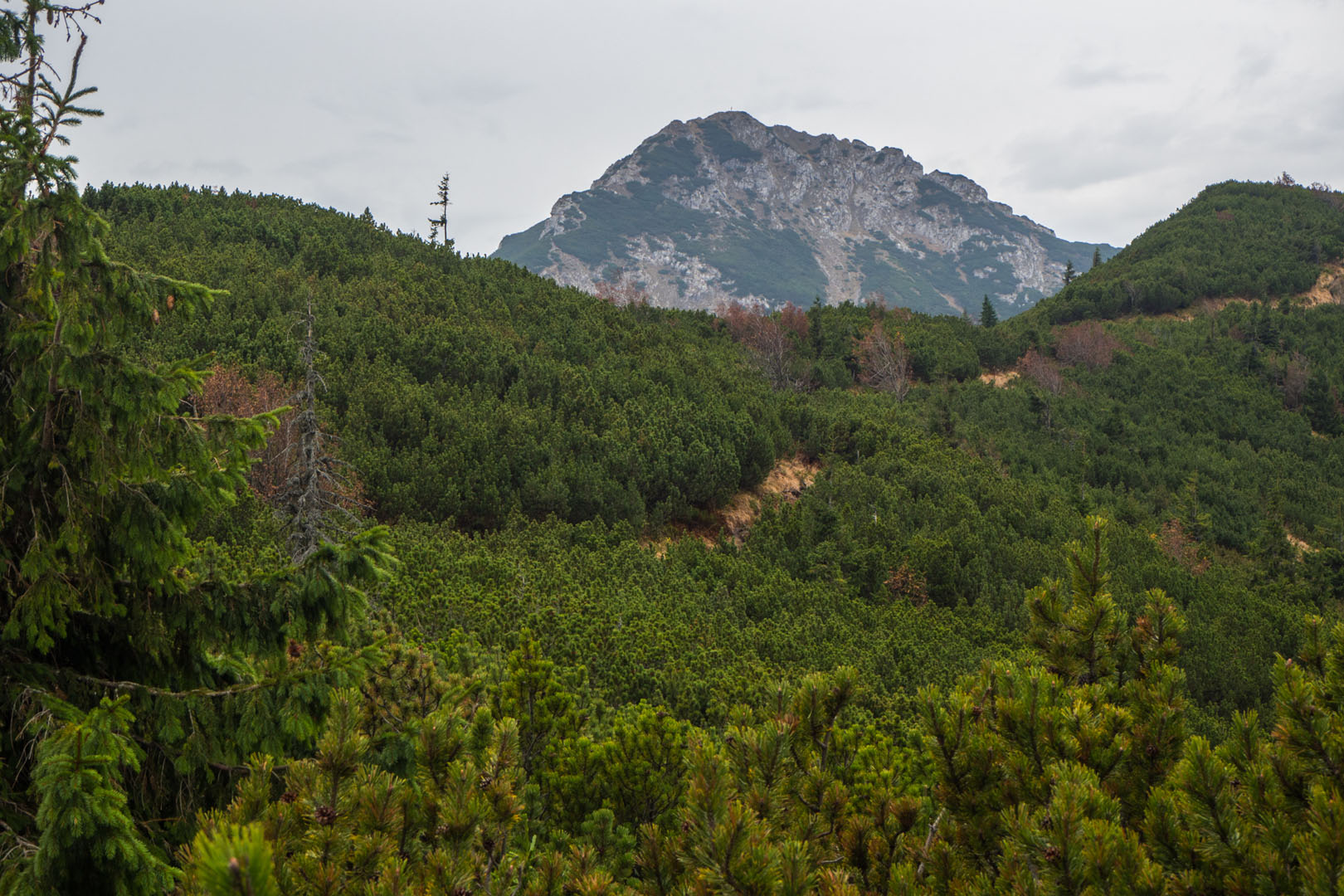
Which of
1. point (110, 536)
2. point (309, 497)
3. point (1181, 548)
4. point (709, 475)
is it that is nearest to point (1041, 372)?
point (1181, 548)

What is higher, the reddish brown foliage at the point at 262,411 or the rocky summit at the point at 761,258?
the rocky summit at the point at 761,258

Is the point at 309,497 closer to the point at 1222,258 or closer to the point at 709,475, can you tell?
the point at 709,475

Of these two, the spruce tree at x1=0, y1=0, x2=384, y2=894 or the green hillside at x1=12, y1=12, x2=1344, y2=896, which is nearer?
the green hillside at x1=12, y1=12, x2=1344, y2=896

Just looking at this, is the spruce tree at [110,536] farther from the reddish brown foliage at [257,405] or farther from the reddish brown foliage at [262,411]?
the reddish brown foliage at [257,405]

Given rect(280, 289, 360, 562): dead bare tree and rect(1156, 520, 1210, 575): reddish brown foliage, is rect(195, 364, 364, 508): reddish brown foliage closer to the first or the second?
rect(280, 289, 360, 562): dead bare tree

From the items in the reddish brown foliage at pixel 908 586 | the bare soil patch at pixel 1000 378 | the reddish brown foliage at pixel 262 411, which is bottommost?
the reddish brown foliage at pixel 908 586

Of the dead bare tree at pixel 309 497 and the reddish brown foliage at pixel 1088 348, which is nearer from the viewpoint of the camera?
the dead bare tree at pixel 309 497

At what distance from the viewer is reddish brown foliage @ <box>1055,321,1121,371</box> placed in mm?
32500

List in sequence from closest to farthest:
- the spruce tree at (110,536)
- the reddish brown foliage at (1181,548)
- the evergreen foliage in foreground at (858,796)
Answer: the evergreen foliage in foreground at (858,796) < the spruce tree at (110,536) < the reddish brown foliage at (1181,548)

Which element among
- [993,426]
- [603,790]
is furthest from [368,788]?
[993,426]

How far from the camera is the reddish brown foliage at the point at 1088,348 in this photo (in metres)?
32.5

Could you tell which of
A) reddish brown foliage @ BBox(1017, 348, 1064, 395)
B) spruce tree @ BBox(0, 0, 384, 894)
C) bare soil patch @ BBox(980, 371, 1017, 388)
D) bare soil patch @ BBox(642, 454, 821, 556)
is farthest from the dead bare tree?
bare soil patch @ BBox(980, 371, 1017, 388)

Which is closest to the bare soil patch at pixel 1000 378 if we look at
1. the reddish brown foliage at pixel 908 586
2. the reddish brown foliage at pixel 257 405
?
the reddish brown foliage at pixel 908 586

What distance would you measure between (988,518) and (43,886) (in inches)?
655
